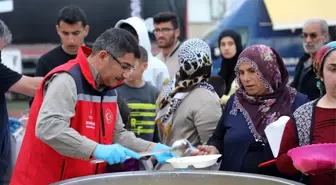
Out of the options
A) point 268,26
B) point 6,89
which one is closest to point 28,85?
point 6,89

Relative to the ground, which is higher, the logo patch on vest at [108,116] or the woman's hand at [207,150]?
the logo patch on vest at [108,116]

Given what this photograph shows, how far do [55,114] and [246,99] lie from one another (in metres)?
0.93

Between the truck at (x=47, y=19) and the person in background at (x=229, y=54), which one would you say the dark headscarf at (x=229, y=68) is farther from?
the truck at (x=47, y=19)

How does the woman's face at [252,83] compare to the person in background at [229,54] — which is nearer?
the woman's face at [252,83]

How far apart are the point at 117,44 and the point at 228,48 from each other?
10.0 feet

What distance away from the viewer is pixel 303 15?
7.79 m

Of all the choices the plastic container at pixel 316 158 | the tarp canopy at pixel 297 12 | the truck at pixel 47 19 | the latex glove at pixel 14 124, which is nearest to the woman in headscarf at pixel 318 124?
the plastic container at pixel 316 158

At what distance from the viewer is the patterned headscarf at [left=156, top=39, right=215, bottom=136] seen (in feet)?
10.1

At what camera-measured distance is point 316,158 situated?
209 cm

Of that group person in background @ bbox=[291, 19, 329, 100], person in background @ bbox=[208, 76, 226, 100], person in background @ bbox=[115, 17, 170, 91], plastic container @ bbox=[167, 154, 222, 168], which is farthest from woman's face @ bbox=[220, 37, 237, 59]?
plastic container @ bbox=[167, 154, 222, 168]

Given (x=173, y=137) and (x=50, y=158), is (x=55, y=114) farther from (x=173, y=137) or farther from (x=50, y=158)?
(x=173, y=137)

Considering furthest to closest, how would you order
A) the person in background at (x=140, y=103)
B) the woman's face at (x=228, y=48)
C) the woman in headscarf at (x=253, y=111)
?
the woman's face at (x=228, y=48), the person in background at (x=140, y=103), the woman in headscarf at (x=253, y=111)

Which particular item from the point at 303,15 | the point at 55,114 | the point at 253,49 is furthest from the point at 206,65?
the point at 303,15

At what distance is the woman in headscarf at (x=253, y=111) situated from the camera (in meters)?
2.65
